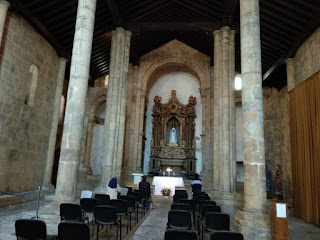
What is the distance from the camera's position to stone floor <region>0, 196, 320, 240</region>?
6.74 meters

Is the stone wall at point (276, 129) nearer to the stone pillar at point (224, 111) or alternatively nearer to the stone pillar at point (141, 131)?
the stone pillar at point (224, 111)

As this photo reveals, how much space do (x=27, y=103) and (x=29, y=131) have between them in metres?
1.42

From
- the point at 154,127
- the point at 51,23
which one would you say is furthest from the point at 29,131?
the point at 154,127

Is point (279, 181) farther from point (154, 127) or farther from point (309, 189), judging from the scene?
point (154, 127)

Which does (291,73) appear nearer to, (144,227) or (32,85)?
(144,227)

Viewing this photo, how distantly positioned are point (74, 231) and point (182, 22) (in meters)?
14.0

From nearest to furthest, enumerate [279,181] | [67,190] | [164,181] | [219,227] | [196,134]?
1. [219,227]
2. [67,190]
3. [164,181]
4. [279,181]
5. [196,134]

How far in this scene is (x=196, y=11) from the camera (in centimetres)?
1571

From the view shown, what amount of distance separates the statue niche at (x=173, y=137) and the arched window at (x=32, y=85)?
10.3m

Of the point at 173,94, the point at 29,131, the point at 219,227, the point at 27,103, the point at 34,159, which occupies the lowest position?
the point at 219,227

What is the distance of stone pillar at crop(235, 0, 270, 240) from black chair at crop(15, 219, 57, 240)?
15.3 ft

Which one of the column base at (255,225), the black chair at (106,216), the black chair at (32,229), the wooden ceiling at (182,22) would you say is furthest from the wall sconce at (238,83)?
the black chair at (32,229)

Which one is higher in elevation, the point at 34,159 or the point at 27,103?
the point at 27,103

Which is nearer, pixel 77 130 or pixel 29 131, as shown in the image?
pixel 77 130
